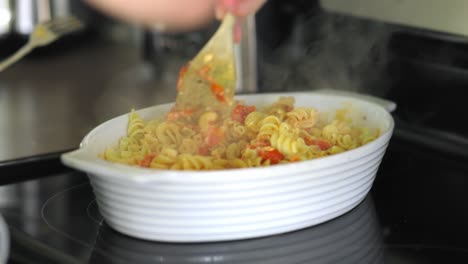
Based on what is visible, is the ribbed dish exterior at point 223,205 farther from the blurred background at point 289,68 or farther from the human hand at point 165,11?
the human hand at point 165,11

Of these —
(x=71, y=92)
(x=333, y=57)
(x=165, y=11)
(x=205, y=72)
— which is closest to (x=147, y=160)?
(x=205, y=72)

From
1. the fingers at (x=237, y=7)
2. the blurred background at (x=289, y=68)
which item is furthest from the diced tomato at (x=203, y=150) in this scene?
the blurred background at (x=289, y=68)

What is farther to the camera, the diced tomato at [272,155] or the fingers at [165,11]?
the fingers at [165,11]

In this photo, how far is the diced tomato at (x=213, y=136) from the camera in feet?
2.70

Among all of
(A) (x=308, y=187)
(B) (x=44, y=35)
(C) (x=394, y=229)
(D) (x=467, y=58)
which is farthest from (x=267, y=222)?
(B) (x=44, y=35)

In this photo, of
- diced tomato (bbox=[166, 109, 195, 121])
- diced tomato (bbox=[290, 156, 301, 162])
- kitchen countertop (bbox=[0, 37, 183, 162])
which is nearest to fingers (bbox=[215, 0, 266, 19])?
diced tomato (bbox=[166, 109, 195, 121])

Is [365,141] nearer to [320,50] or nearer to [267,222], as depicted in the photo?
[267,222]

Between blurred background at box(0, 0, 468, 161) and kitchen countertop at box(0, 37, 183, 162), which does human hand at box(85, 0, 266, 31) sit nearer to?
blurred background at box(0, 0, 468, 161)

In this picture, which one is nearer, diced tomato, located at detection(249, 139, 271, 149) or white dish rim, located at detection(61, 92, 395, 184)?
white dish rim, located at detection(61, 92, 395, 184)

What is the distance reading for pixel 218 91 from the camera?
0.90 metres

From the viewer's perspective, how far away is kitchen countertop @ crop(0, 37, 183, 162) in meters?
1.29

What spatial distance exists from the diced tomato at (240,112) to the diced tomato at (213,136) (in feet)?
0.19

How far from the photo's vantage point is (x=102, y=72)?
1.85m

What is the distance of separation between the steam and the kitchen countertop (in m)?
0.37
